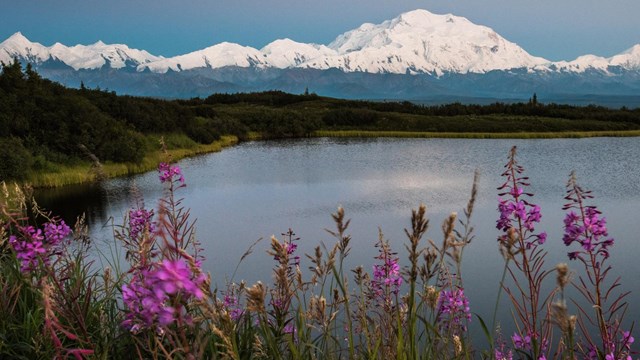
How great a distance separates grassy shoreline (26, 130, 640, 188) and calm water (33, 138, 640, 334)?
1880 mm

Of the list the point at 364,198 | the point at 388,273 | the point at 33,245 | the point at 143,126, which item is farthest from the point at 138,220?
the point at 143,126

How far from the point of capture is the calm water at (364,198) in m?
20.0

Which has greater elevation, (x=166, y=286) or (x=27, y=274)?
(x=166, y=286)

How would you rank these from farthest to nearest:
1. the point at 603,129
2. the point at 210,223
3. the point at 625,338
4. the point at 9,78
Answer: the point at 603,129 → the point at 9,78 → the point at 210,223 → the point at 625,338

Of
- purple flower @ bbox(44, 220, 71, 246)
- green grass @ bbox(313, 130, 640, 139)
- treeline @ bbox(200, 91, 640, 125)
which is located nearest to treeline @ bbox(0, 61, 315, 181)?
purple flower @ bbox(44, 220, 71, 246)

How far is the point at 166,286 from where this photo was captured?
174 cm

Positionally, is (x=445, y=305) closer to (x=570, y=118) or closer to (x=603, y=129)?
(x=603, y=129)

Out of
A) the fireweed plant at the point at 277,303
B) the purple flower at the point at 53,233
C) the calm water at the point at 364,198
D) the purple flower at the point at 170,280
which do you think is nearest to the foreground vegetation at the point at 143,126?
the purple flower at the point at 53,233

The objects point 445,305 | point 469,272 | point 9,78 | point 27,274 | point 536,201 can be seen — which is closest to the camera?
point 445,305

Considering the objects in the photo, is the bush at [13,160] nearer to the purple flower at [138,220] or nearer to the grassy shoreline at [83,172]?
the grassy shoreline at [83,172]

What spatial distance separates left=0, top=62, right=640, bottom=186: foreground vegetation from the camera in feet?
125

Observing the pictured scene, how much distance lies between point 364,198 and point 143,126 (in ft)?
104

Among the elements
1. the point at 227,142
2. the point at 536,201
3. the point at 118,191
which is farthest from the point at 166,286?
the point at 227,142

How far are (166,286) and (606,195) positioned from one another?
1459 inches
